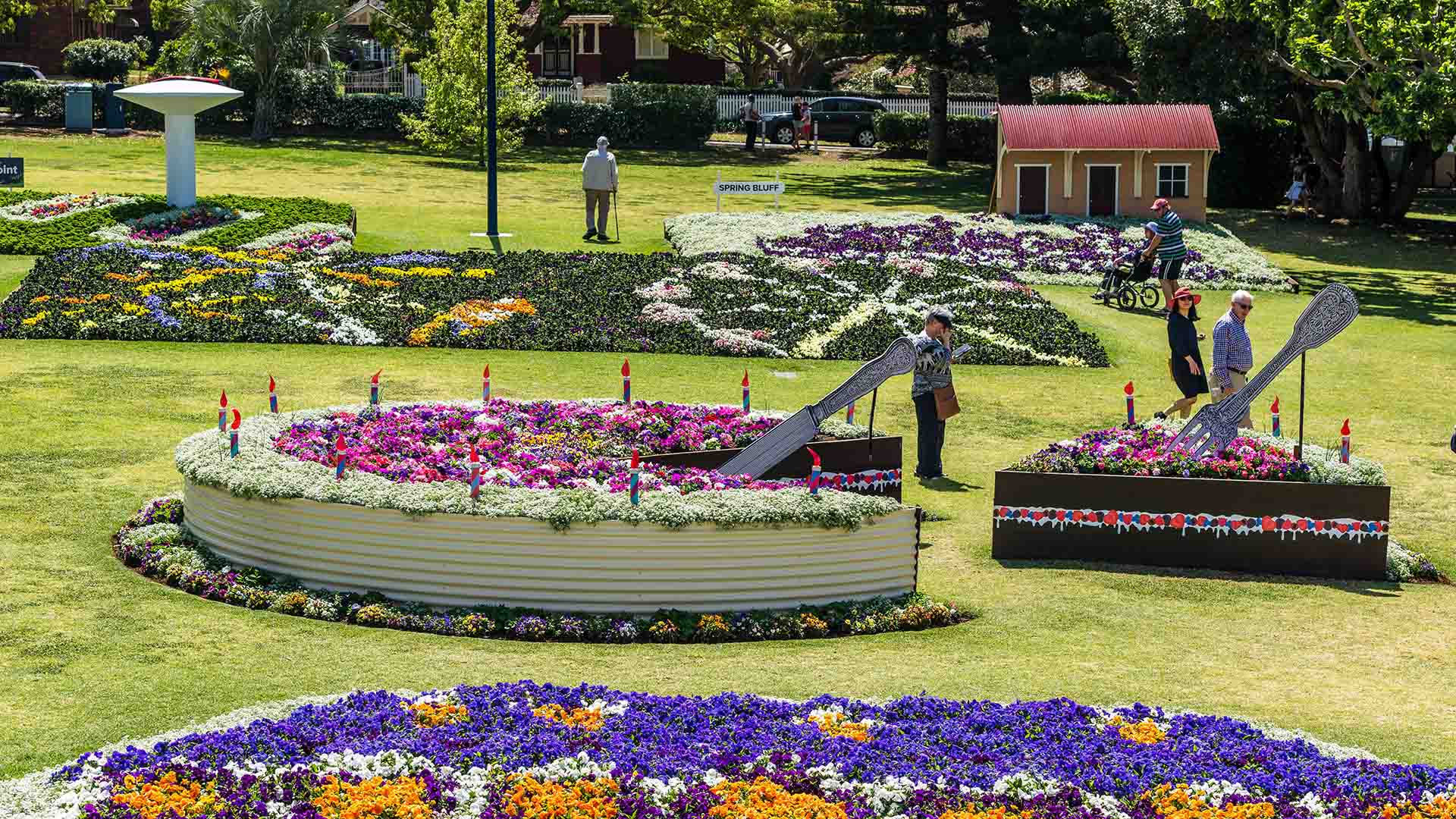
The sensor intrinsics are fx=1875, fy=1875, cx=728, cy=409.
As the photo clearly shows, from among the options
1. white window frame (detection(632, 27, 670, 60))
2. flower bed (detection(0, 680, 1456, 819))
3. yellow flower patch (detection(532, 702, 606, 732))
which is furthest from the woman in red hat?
white window frame (detection(632, 27, 670, 60))

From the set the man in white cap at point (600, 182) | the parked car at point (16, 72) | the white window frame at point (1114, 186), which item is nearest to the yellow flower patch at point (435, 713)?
the man in white cap at point (600, 182)

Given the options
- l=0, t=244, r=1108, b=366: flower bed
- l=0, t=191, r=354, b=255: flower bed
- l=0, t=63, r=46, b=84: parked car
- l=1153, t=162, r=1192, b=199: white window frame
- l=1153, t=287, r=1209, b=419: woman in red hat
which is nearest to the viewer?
l=1153, t=287, r=1209, b=419: woman in red hat

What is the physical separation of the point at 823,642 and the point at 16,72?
193 ft

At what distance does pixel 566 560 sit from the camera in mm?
13922

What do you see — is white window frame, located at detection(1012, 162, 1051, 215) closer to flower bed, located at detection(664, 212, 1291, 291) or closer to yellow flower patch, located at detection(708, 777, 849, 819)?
flower bed, located at detection(664, 212, 1291, 291)

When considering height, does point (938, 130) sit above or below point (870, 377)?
above

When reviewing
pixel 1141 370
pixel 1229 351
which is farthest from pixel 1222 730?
pixel 1141 370

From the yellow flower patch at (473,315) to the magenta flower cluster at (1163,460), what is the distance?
1141cm

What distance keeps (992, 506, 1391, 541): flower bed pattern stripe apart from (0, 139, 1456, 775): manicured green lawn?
1.35 feet

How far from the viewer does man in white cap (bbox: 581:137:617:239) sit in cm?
3556

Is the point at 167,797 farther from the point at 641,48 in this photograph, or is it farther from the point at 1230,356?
the point at 641,48

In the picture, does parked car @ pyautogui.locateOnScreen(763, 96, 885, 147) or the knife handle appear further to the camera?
parked car @ pyautogui.locateOnScreen(763, 96, 885, 147)

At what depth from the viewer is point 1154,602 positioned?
1512 centimetres

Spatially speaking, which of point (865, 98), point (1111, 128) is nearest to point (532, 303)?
point (1111, 128)
